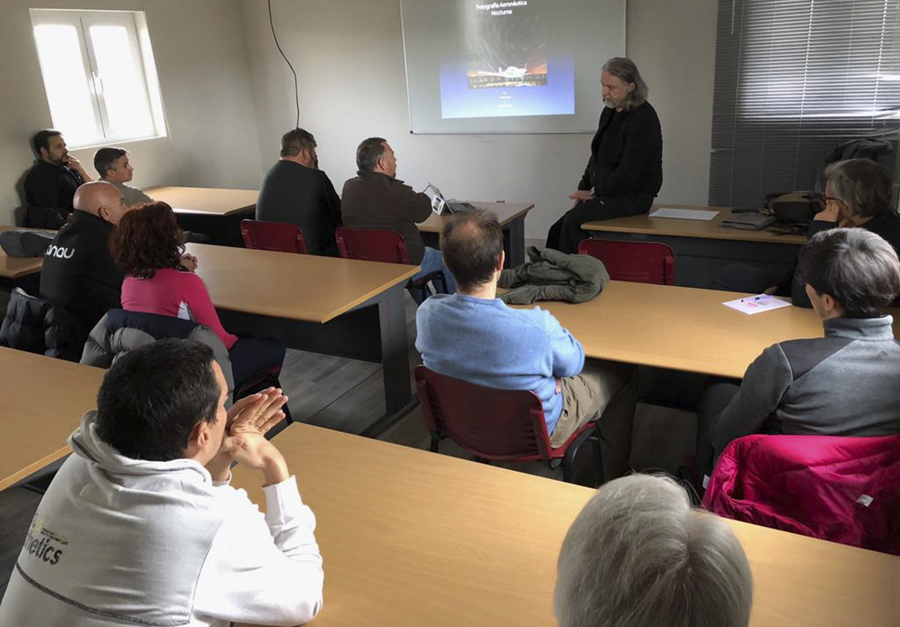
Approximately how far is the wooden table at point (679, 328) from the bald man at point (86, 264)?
1.84 meters

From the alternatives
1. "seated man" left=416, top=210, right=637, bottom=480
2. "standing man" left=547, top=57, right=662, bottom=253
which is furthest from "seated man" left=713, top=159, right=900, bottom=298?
"standing man" left=547, top=57, right=662, bottom=253

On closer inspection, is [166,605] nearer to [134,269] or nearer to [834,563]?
[834,563]

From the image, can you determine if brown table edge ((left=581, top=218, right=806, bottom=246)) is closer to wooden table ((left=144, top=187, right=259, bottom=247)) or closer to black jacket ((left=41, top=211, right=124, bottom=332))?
black jacket ((left=41, top=211, right=124, bottom=332))

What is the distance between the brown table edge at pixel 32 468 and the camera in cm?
173

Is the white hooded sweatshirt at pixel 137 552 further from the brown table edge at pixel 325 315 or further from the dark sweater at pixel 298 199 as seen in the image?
the dark sweater at pixel 298 199

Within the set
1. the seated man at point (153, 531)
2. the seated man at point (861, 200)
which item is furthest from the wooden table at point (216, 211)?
the seated man at point (153, 531)

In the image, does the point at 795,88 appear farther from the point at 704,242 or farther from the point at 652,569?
the point at 652,569

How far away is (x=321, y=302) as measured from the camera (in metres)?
2.88

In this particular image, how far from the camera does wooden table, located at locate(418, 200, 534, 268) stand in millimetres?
4426

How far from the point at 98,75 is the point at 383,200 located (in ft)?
12.6

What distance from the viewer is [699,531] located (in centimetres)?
72

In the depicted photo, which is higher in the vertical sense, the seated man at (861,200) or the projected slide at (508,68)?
the projected slide at (508,68)

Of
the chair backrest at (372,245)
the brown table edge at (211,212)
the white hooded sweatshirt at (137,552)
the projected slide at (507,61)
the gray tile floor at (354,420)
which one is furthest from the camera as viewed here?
the projected slide at (507,61)

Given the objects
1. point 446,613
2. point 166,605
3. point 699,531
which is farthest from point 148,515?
point 699,531
